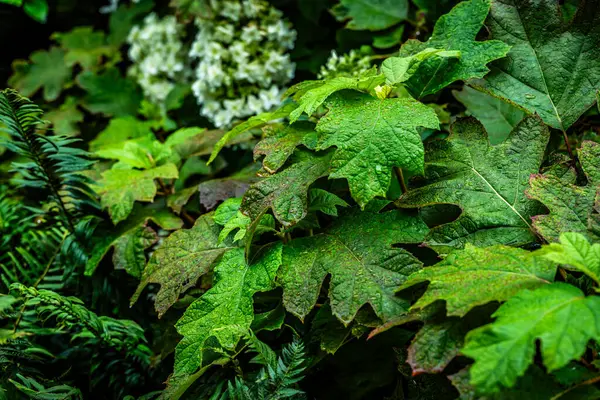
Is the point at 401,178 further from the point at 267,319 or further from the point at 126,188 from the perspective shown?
the point at 126,188

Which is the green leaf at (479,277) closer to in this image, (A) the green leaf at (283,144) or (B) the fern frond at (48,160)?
(A) the green leaf at (283,144)

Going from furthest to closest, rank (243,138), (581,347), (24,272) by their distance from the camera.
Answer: (243,138)
(24,272)
(581,347)

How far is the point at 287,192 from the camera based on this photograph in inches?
43.8

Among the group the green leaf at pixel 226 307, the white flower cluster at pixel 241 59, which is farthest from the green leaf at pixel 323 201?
the white flower cluster at pixel 241 59

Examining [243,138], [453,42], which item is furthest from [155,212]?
[453,42]

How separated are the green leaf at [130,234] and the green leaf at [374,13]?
934 millimetres

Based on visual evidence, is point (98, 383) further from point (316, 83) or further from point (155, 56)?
point (155, 56)

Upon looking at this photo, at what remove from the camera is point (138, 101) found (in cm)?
245

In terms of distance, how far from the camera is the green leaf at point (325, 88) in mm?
1096

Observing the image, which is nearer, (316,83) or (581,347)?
(581,347)

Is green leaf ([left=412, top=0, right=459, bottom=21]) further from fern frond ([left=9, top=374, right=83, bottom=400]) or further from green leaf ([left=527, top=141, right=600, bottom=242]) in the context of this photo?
fern frond ([left=9, top=374, right=83, bottom=400])

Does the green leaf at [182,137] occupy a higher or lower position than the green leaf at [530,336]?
lower

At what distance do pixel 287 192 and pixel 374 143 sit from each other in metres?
0.21

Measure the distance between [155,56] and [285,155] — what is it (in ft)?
4.63
